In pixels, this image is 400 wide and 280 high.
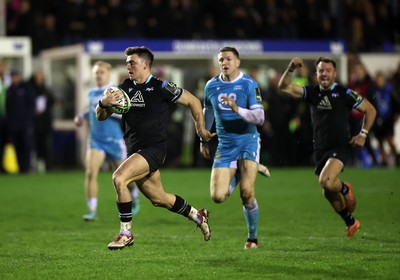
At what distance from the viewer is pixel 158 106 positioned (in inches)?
413

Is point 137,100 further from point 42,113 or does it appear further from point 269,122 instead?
point 269,122

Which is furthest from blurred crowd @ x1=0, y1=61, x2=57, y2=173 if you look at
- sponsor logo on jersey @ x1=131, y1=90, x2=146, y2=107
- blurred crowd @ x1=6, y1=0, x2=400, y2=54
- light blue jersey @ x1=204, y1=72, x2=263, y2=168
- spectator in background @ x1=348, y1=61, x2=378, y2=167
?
sponsor logo on jersey @ x1=131, y1=90, x2=146, y2=107

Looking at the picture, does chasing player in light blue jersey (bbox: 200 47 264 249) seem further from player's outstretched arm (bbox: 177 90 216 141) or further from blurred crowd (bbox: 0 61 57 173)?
blurred crowd (bbox: 0 61 57 173)

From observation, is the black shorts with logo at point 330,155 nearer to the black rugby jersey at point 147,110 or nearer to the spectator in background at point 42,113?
the black rugby jersey at point 147,110

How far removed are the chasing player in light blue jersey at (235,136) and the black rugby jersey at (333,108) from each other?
4.19 ft

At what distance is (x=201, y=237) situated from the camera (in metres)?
12.1

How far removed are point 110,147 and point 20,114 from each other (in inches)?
365

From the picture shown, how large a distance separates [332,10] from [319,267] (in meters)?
21.8

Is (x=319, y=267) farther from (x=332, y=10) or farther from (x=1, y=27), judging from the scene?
(x=332, y=10)

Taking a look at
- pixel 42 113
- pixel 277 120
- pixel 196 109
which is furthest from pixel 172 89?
pixel 277 120

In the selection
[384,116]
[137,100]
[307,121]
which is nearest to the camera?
[137,100]

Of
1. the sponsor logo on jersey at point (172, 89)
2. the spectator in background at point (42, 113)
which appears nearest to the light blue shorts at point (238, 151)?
the sponsor logo on jersey at point (172, 89)

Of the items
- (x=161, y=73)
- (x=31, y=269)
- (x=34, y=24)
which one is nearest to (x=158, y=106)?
(x=31, y=269)

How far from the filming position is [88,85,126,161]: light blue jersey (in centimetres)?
1464
